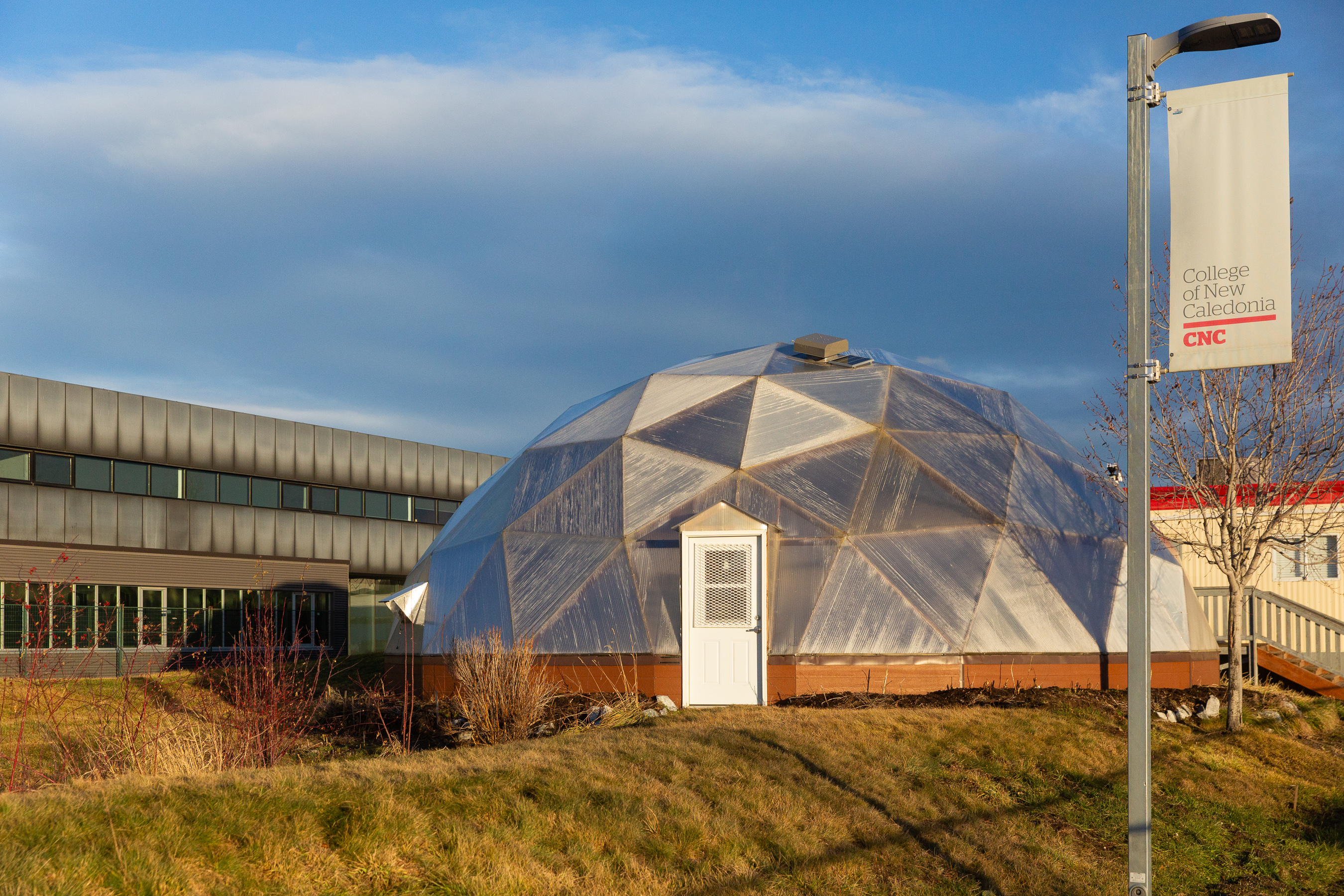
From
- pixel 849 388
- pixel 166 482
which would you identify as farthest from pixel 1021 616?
pixel 166 482

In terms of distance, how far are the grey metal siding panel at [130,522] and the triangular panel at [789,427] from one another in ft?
80.8

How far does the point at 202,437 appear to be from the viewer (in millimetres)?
37562

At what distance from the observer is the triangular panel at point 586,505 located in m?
17.5

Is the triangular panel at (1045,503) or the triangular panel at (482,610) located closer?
the triangular panel at (482,610)

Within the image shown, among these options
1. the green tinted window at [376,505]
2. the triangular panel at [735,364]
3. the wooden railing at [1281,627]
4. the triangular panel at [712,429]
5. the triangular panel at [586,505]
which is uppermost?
the triangular panel at [735,364]

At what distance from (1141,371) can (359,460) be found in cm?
4037

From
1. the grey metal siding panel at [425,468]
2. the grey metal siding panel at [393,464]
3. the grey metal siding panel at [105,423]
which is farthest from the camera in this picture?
the grey metal siding panel at [425,468]

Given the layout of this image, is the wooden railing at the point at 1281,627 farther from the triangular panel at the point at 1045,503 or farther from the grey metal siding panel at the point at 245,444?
the grey metal siding panel at the point at 245,444

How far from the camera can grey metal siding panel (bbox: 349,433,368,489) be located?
43.8 metres

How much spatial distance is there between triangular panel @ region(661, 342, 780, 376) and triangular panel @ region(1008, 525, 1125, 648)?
18.7ft

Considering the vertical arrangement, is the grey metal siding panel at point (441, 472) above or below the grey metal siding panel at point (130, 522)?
above

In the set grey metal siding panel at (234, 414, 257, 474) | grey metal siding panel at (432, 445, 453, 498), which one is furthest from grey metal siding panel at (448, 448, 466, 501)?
grey metal siding panel at (234, 414, 257, 474)

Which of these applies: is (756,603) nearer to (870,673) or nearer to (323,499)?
(870,673)

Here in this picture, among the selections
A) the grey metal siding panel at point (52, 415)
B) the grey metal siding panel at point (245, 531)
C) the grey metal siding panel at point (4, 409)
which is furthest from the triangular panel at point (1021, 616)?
the grey metal siding panel at point (245, 531)
